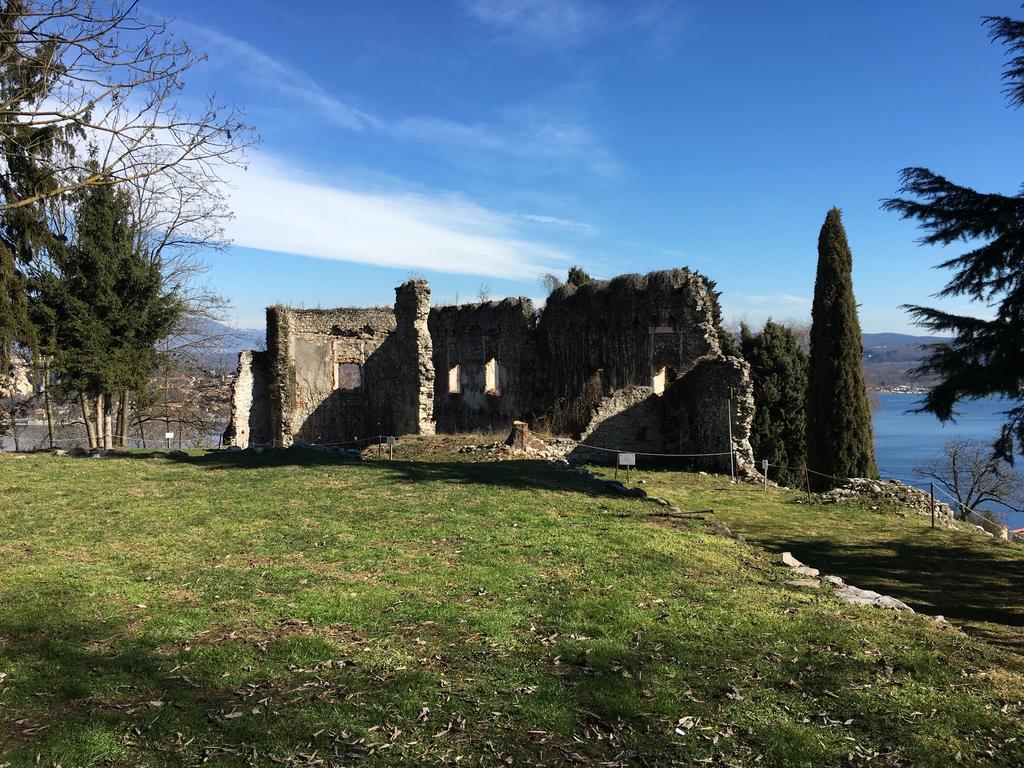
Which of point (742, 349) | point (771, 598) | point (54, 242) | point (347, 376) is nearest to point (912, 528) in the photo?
point (771, 598)

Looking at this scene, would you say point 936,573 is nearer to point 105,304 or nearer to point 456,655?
point 456,655

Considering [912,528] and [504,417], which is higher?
[504,417]

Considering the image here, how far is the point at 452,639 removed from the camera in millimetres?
5422

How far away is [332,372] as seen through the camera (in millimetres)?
28922

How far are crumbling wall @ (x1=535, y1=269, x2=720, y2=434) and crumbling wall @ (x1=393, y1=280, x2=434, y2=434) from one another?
4787mm

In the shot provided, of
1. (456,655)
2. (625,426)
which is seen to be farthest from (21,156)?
(625,426)

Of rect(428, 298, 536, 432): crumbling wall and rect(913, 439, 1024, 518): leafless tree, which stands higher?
rect(428, 298, 536, 432): crumbling wall

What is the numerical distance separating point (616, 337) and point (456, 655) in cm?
2048

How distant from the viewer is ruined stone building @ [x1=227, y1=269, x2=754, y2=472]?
71.7 feet

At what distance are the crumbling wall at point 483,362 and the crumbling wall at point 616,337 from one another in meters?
0.87

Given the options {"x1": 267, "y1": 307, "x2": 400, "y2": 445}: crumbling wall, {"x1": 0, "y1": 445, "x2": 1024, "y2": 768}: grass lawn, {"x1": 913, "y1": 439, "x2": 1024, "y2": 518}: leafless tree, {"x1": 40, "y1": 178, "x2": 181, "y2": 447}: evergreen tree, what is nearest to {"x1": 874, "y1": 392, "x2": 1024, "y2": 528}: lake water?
{"x1": 913, "y1": 439, "x2": 1024, "y2": 518}: leafless tree

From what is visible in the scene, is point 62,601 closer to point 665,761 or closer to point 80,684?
point 80,684

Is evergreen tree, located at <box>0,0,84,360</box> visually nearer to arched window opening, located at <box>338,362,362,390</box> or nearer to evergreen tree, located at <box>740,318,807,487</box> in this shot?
arched window opening, located at <box>338,362,362,390</box>

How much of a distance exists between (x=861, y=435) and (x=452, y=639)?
20.6m
